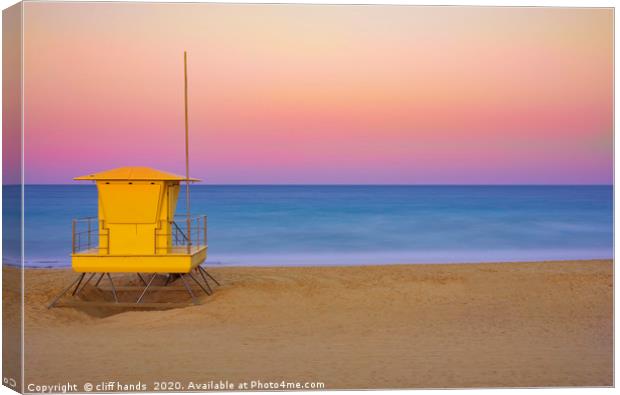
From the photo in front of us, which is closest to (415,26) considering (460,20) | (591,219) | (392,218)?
(460,20)

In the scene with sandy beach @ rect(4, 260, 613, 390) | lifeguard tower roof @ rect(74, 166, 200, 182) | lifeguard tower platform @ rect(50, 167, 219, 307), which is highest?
lifeguard tower roof @ rect(74, 166, 200, 182)

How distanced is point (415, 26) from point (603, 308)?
5526 millimetres

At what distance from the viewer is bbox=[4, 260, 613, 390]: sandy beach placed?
8898 mm

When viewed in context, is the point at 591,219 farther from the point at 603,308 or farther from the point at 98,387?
the point at 98,387

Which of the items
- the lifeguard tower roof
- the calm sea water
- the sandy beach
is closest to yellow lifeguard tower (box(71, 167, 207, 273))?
the lifeguard tower roof

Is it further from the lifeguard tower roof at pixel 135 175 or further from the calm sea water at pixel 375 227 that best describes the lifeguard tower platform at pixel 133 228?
the calm sea water at pixel 375 227

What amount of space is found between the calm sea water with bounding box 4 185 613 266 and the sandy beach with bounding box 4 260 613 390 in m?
4.79

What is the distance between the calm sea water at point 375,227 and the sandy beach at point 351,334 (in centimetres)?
479

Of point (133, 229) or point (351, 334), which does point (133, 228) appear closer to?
point (133, 229)

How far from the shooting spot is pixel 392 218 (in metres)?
44.8

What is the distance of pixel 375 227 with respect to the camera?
41.5 meters

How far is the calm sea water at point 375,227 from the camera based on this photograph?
24578 mm

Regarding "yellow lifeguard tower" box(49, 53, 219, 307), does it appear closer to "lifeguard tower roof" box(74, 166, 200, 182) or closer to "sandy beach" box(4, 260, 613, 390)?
"lifeguard tower roof" box(74, 166, 200, 182)

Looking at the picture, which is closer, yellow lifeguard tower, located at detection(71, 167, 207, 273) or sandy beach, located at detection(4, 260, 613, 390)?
sandy beach, located at detection(4, 260, 613, 390)
